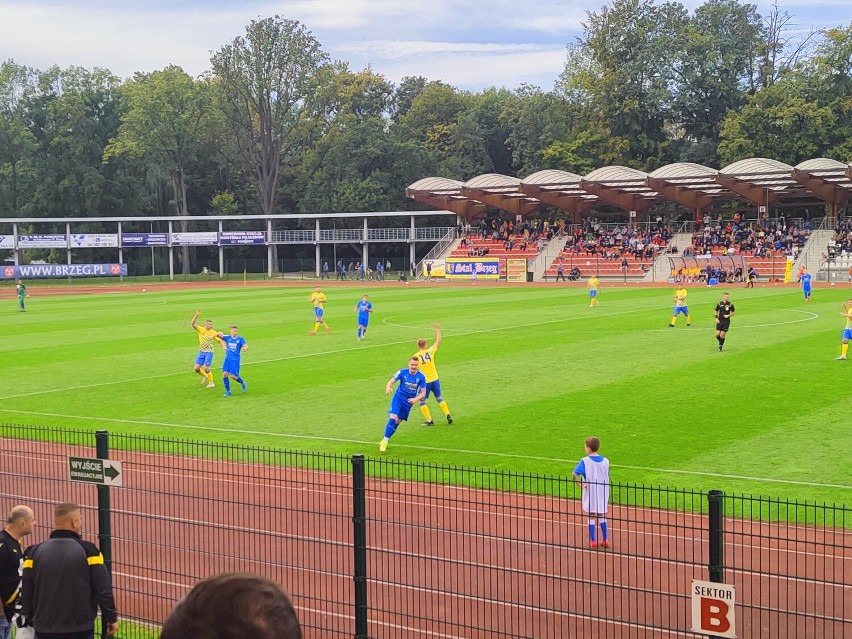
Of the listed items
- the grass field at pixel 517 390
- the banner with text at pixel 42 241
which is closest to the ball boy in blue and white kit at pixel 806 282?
the grass field at pixel 517 390

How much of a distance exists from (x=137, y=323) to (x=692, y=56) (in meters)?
72.6

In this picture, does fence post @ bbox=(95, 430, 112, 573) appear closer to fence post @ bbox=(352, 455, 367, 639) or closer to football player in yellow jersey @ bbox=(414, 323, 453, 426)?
fence post @ bbox=(352, 455, 367, 639)

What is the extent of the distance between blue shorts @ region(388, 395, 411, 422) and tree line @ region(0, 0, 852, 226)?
270 feet

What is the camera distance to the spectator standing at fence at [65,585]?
7.23 metres

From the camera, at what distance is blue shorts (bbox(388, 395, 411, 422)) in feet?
56.1

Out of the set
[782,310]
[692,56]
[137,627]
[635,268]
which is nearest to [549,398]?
[137,627]

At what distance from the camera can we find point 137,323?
43438 mm

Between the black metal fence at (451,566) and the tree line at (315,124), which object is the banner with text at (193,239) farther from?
the black metal fence at (451,566)

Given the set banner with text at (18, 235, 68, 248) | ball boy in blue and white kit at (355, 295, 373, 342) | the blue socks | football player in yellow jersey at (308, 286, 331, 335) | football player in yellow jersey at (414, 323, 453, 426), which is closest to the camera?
the blue socks

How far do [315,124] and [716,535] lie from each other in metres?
101

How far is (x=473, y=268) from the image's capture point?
270 ft

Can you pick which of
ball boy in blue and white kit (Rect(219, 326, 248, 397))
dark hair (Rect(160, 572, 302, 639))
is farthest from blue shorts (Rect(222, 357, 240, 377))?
dark hair (Rect(160, 572, 302, 639))

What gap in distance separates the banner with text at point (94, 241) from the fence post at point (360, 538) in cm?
8927

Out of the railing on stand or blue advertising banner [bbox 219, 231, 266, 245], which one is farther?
blue advertising banner [bbox 219, 231, 266, 245]
